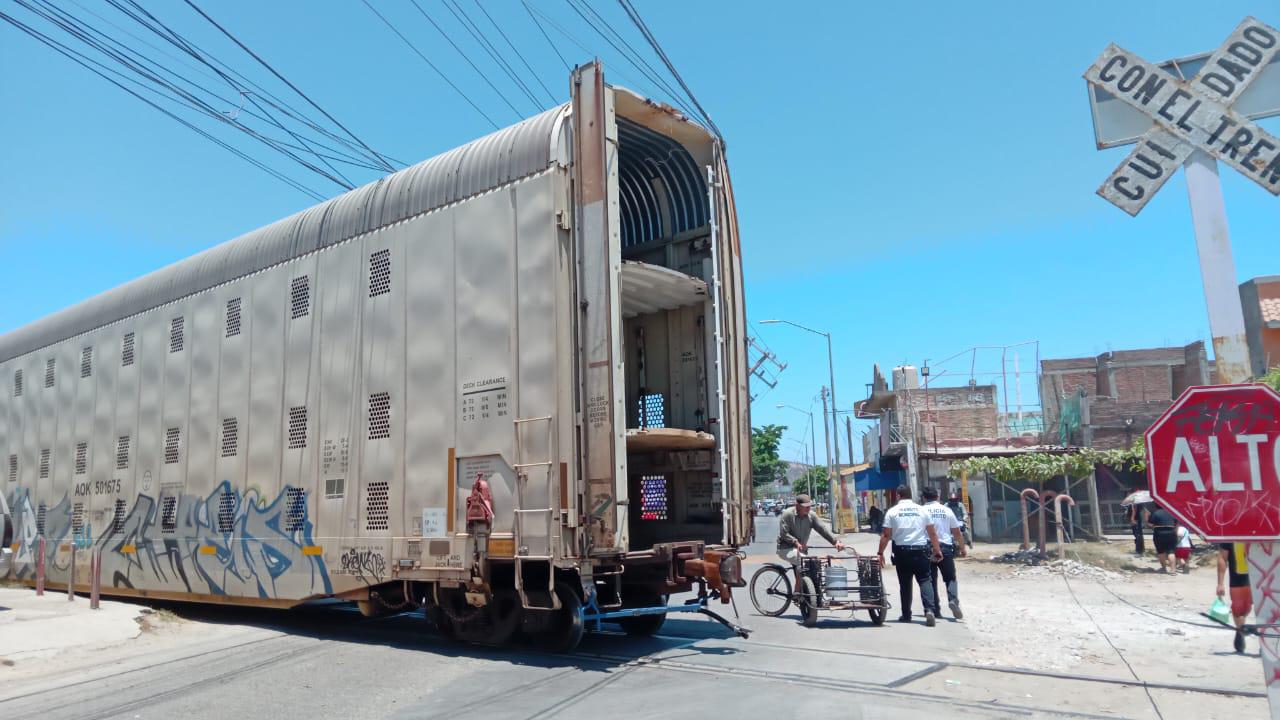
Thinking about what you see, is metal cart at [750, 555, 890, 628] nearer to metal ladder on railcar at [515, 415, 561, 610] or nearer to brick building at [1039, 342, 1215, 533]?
metal ladder on railcar at [515, 415, 561, 610]

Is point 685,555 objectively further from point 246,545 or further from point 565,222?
point 246,545

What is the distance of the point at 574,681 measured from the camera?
725 cm

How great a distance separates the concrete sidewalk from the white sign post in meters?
10.5

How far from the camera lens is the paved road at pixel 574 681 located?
6.33 meters

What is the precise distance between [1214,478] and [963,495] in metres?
20.1

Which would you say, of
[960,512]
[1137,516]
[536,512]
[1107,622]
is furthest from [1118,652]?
[960,512]

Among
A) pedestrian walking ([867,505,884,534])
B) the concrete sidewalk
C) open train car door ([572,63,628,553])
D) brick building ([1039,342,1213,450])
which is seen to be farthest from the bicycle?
pedestrian walking ([867,505,884,534])

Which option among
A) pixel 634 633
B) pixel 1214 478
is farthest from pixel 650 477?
Answer: pixel 1214 478

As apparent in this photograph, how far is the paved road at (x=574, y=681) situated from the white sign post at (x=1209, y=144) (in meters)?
3.03

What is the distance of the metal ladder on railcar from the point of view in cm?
787

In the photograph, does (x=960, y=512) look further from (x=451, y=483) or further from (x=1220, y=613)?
(x=451, y=483)

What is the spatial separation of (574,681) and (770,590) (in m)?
4.19

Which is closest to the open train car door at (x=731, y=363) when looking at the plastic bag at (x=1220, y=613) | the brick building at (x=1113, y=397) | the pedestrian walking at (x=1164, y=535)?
the plastic bag at (x=1220, y=613)

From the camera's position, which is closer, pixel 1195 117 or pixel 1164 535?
pixel 1195 117
